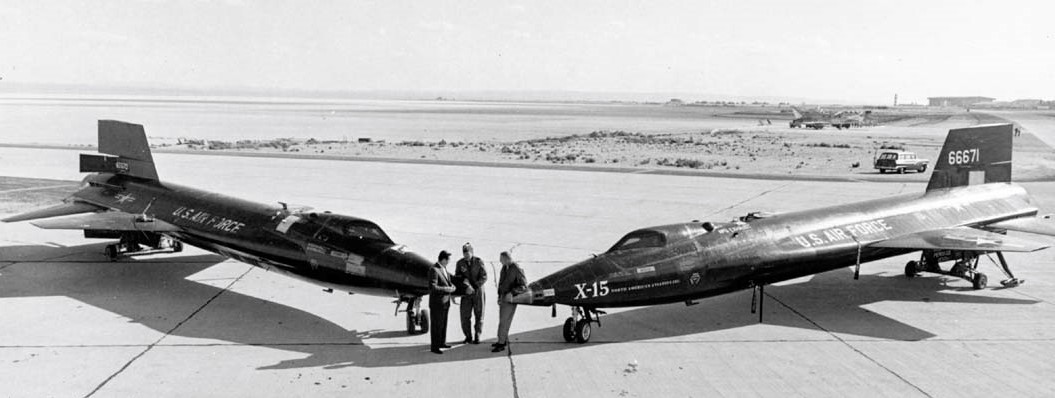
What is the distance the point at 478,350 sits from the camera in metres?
13.0

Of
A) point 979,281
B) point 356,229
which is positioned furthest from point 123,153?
point 979,281

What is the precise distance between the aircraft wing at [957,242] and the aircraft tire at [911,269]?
6.34 ft

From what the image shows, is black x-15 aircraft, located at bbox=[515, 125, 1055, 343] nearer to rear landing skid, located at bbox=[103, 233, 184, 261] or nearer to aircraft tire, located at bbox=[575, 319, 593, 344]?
aircraft tire, located at bbox=[575, 319, 593, 344]

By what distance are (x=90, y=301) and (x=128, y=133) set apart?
25.5 feet

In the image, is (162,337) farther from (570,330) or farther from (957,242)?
(957,242)

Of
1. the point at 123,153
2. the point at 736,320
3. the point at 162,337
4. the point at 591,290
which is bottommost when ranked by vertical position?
the point at 162,337

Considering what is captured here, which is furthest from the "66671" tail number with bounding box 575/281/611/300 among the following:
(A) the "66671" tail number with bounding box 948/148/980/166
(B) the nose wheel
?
(A) the "66671" tail number with bounding box 948/148/980/166

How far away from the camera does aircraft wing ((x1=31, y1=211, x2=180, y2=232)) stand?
18.0m

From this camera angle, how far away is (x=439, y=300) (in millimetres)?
12469

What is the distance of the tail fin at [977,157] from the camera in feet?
68.2

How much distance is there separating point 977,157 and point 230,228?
19210mm

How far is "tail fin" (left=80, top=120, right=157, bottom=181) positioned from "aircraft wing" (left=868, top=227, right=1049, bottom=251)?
1907 cm

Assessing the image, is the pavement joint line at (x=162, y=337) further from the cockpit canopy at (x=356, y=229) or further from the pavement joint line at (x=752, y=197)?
the pavement joint line at (x=752, y=197)

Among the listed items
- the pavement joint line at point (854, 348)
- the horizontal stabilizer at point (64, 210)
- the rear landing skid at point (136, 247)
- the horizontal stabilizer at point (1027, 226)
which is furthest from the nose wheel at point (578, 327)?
the horizontal stabilizer at point (64, 210)
